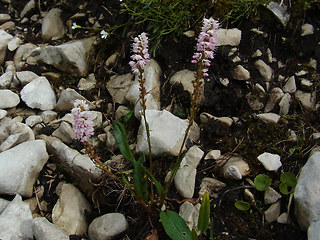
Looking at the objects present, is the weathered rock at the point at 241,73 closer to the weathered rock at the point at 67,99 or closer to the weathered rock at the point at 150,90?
the weathered rock at the point at 150,90

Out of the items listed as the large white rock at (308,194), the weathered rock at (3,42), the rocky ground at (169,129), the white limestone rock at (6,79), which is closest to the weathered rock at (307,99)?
the rocky ground at (169,129)

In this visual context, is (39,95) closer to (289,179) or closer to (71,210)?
(71,210)

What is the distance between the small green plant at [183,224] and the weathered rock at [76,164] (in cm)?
77

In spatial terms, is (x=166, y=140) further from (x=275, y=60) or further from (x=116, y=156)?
(x=275, y=60)

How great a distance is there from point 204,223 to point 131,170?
71 cm

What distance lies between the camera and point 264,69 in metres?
3.14

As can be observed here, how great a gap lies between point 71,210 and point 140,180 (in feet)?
2.40

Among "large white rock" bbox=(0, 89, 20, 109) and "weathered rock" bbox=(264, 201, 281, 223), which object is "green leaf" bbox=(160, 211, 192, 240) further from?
"large white rock" bbox=(0, 89, 20, 109)

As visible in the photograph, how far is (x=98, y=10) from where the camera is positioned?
3.91 metres

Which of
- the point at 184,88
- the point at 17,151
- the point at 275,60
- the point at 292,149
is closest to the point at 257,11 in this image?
the point at 275,60

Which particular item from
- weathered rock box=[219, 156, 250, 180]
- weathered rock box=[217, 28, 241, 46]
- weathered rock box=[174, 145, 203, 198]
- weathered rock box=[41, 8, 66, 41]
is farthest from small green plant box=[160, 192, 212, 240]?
weathered rock box=[41, 8, 66, 41]

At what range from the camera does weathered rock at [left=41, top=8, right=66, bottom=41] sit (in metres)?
4.10

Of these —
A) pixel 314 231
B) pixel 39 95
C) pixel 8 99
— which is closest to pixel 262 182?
pixel 314 231

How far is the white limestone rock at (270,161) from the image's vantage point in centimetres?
256
